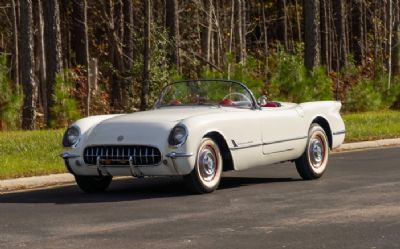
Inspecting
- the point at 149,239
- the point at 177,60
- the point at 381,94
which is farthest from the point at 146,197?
the point at 177,60

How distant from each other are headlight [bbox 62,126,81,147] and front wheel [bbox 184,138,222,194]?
1457mm

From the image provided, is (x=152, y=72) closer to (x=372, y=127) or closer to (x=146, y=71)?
(x=146, y=71)

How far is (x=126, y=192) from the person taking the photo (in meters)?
13.6

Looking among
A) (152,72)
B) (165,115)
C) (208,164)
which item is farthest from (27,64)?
(208,164)

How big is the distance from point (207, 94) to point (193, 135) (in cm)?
189

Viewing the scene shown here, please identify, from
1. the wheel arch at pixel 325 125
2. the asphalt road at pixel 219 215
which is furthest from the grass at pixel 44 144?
the wheel arch at pixel 325 125

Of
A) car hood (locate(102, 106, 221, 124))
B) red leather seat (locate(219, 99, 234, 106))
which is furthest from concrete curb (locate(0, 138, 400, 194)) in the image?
red leather seat (locate(219, 99, 234, 106))

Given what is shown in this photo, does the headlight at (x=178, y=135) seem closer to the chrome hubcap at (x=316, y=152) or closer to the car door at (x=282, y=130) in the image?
the car door at (x=282, y=130)

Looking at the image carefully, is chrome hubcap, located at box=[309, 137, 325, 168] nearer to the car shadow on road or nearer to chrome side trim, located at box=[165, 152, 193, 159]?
the car shadow on road

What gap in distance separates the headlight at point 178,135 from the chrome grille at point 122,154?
0.67ft

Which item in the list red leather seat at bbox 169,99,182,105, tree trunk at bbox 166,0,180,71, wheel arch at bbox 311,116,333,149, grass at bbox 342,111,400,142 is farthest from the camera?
tree trunk at bbox 166,0,180,71

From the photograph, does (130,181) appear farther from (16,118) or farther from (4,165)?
(16,118)

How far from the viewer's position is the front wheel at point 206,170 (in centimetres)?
1266

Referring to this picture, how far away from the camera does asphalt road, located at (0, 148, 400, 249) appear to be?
30.0 feet
